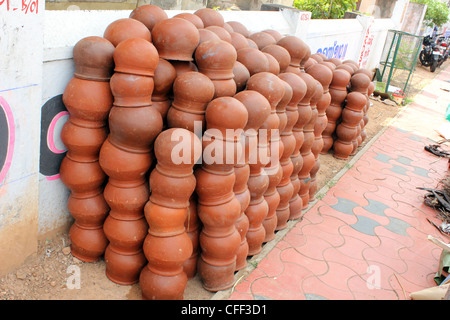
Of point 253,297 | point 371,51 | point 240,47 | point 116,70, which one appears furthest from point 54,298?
point 371,51

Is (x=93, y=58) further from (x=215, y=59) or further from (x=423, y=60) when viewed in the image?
(x=423, y=60)

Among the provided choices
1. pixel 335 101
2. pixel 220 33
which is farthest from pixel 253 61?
pixel 335 101

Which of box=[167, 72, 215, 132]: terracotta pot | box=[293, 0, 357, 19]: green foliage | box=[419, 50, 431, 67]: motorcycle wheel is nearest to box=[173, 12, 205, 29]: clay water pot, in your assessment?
box=[167, 72, 215, 132]: terracotta pot

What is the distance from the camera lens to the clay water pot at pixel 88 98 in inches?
93.1

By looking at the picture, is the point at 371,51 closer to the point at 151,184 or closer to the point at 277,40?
the point at 277,40

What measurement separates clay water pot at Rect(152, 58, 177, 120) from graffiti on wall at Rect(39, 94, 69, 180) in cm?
63

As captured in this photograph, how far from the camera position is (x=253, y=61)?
2943 mm

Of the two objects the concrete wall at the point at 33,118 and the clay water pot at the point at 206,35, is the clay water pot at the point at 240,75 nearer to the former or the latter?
the clay water pot at the point at 206,35

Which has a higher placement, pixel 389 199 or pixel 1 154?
pixel 1 154

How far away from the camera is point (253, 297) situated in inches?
108

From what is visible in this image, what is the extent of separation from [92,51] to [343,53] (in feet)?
20.8

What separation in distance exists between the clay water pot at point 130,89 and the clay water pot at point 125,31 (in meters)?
0.31

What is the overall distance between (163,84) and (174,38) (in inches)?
11.8

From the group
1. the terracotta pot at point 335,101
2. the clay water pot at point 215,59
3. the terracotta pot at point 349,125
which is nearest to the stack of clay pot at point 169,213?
the clay water pot at point 215,59
